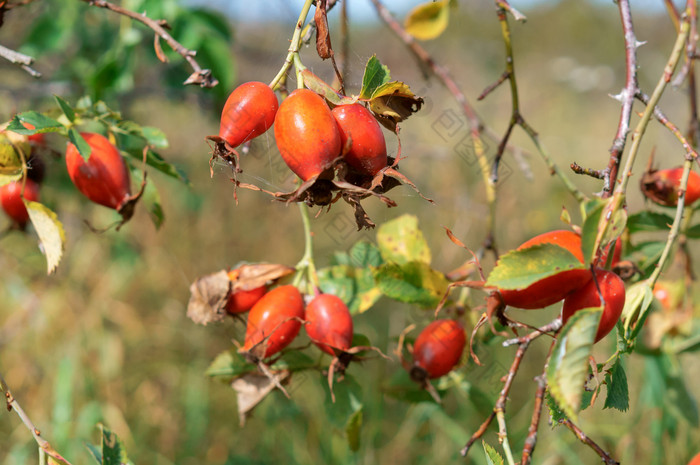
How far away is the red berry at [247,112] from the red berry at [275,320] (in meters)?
0.35

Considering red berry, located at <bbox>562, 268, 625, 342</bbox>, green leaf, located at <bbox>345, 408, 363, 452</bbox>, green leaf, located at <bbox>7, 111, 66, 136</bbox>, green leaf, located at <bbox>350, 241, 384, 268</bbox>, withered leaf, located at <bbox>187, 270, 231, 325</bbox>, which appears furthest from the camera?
green leaf, located at <bbox>350, 241, 384, 268</bbox>

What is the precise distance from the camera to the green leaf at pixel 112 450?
0.96 meters

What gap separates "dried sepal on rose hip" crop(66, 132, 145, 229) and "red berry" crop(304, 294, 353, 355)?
0.42 meters

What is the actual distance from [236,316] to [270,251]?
237 centimetres

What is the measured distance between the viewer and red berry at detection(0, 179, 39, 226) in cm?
128

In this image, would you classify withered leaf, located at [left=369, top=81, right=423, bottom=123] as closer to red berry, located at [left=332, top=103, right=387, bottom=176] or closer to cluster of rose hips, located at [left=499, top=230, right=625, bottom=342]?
red berry, located at [left=332, top=103, right=387, bottom=176]

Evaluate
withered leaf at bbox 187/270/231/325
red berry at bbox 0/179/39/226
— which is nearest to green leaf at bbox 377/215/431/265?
withered leaf at bbox 187/270/231/325

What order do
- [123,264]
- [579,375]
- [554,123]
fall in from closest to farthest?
1. [579,375]
2. [123,264]
3. [554,123]

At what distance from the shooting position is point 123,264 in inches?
114

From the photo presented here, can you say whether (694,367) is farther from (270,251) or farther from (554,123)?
(554,123)

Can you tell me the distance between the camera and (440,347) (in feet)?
4.05

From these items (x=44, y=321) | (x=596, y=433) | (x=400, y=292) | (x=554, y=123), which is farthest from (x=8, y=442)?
(x=554, y=123)

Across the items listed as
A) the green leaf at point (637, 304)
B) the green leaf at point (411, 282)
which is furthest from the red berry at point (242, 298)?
the green leaf at point (637, 304)

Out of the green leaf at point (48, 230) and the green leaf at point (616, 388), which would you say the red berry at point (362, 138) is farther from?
the green leaf at point (48, 230)
